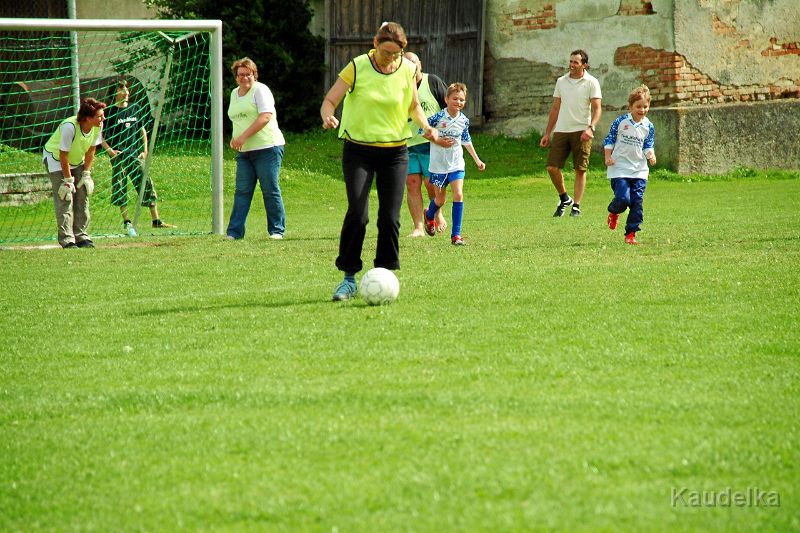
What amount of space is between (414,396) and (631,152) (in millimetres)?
7019

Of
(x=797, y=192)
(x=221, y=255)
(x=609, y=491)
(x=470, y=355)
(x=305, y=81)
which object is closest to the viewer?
(x=609, y=491)

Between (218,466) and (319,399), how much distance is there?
94 centimetres

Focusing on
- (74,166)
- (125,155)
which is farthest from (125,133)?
(74,166)

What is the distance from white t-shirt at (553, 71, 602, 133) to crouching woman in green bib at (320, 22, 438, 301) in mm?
7372

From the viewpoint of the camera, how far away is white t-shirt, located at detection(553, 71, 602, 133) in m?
15.1

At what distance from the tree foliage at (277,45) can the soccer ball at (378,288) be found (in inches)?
607

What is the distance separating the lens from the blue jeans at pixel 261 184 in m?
12.6

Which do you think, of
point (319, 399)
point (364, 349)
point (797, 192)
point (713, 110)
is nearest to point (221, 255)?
point (364, 349)

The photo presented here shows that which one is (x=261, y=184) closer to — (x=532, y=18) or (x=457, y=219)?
(x=457, y=219)

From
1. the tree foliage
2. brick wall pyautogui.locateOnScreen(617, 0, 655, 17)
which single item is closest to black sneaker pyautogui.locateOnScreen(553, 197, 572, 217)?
brick wall pyautogui.locateOnScreen(617, 0, 655, 17)

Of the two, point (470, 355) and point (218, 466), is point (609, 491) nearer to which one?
point (218, 466)

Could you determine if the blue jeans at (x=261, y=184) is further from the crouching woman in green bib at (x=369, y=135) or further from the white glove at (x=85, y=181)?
the crouching woman in green bib at (x=369, y=135)

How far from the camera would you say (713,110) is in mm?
20219
